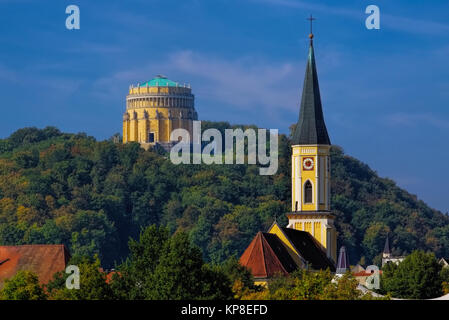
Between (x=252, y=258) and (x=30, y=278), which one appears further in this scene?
(x=252, y=258)

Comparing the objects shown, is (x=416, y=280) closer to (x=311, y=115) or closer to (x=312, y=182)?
(x=312, y=182)

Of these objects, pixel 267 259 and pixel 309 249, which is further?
pixel 309 249

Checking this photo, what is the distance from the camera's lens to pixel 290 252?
10544 centimetres

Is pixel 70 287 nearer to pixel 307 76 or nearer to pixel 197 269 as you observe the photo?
pixel 197 269

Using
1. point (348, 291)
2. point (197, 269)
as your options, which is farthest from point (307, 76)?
point (197, 269)

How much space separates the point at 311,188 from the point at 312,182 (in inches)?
16.7

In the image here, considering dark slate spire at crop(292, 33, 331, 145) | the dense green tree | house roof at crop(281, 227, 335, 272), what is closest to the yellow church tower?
dark slate spire at crop(292, 33, 331, 145)

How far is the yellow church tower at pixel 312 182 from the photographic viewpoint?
117569 mm

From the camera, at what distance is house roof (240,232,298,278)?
98.6 m

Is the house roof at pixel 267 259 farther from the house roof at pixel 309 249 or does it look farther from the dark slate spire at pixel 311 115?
the dark slate spire at pixel 311 115

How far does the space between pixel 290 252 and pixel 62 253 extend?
663 inches

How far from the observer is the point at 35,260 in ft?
312

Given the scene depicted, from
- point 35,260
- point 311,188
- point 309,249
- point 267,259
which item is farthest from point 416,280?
point 35,260

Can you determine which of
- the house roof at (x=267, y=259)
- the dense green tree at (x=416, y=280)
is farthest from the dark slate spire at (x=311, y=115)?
the house roof at (x=267, y=259)
